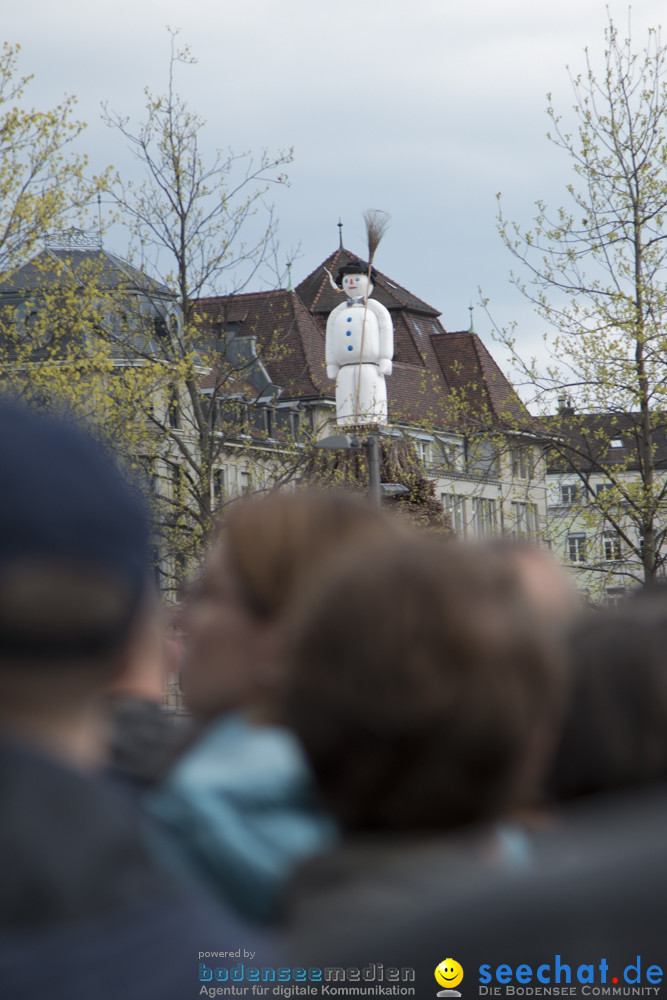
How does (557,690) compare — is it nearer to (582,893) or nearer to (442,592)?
(442,592)

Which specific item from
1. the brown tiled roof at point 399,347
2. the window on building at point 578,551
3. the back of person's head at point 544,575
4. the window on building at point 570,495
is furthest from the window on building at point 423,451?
the back of person's head at point 544,575

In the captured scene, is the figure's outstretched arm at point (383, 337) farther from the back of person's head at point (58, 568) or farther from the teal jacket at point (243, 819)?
the back of person's head at point (58, 568)

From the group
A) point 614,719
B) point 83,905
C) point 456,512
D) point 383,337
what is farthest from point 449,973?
point 456,512

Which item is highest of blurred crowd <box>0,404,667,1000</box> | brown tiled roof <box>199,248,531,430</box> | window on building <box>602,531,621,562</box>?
brown tiled roof <box>199,248,531,430</box>

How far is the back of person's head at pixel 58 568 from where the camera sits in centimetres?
100

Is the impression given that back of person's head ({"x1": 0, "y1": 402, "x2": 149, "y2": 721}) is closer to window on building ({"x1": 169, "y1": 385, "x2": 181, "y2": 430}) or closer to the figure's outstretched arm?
window on building ({"x1": 169, "y1": 385, "x2": 181, "y2": 430})

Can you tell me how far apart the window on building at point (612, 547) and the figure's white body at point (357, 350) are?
18.5ft

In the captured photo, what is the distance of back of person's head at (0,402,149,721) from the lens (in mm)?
1005

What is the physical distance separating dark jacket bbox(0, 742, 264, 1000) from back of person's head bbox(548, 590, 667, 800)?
967mm

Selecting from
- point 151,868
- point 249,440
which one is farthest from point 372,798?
point 249,440

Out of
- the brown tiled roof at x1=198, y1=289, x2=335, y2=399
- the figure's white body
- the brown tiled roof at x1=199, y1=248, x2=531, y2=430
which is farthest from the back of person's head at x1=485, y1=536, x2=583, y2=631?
the brown tiled roof at x1=199, y1=248, x2=531, y2=430

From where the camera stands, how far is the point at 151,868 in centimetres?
93

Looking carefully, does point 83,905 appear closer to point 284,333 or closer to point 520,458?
point 520,458

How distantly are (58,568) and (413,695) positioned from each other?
1.21ft
